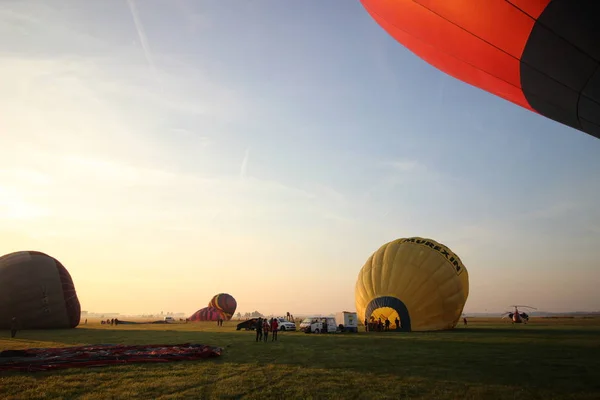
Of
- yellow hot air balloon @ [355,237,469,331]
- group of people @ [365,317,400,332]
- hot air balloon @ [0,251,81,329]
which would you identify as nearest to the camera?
Result: yellow hot air balloon @ [355,237,469,331]

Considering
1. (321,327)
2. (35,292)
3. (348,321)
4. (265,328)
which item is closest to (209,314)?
(35,292)

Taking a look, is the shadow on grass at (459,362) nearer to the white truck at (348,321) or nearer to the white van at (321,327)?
the white truck at (348,321)

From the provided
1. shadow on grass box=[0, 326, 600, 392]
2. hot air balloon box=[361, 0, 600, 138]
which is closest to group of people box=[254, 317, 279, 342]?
shadow on grass box=[0, 326, 600, 392]

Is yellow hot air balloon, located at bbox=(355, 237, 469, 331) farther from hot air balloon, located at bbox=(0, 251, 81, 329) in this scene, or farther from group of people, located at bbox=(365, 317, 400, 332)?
hot air balloon, located at bbox=(0, 251, 81, 329)

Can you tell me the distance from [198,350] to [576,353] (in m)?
12.4

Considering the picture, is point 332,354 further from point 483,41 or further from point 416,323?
point 416,323

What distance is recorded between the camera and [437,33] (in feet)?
25.9

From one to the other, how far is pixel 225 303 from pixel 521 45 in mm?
68788

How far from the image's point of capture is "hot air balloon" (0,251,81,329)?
1108 inches

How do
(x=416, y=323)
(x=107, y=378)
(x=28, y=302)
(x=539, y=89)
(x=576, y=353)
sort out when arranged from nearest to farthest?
(x=539, y=89) < (x=107, y=378) < (x=576, y=353) < (x=416, y=323) < (x=28, y=302)

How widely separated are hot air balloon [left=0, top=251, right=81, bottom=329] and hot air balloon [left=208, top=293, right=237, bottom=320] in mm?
37991

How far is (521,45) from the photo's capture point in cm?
704

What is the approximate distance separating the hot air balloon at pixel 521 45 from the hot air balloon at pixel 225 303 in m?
67.0

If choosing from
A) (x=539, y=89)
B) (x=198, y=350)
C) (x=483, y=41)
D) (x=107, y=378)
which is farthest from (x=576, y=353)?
(x=107, y=378)
